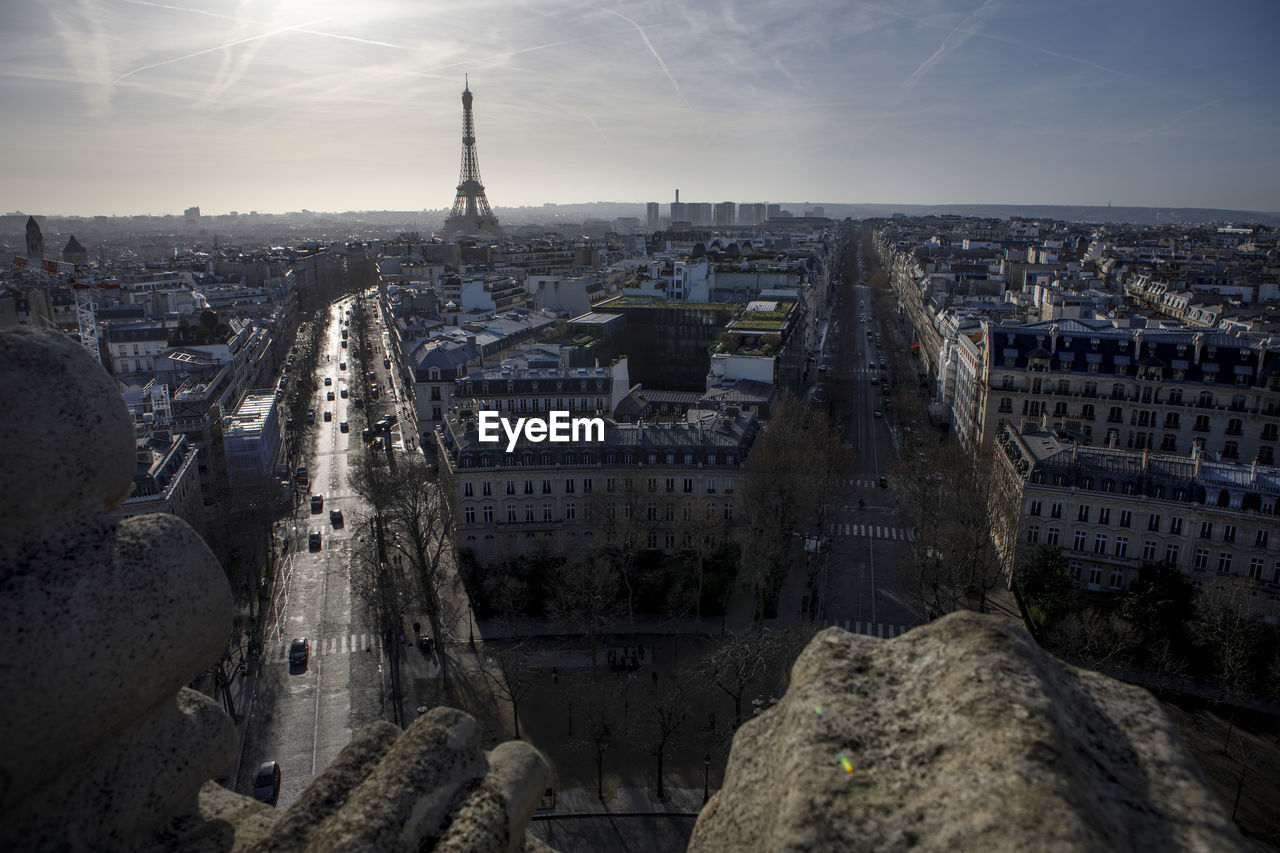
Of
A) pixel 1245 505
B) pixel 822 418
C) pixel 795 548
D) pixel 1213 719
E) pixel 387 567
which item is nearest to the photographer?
pixel 1213 719

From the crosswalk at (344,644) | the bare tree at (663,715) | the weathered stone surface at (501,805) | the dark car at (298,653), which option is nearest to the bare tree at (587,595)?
the bare tree at (663,715)

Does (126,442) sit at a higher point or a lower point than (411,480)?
higher

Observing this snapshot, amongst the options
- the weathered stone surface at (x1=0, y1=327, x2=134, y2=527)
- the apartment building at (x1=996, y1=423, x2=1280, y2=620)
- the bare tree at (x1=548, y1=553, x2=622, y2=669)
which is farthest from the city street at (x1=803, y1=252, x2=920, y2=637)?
the weathered stone surface at (x1=0, y1=327, x2=134, y2=527)

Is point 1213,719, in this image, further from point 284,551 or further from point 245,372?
point 245,372

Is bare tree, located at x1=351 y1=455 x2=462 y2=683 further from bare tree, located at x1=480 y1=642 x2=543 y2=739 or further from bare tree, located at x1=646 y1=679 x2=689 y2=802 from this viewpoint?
bare tree, located at x1=646 y1=679 x2=689 y2=802

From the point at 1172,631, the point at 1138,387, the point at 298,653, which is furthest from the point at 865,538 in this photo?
the point at 298,653

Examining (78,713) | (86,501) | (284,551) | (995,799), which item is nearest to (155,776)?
(78,713)

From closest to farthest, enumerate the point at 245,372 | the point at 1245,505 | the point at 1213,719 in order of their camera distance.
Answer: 1. the point at 1213,719
2. the point at 1245,505
3. the point at 245,372
